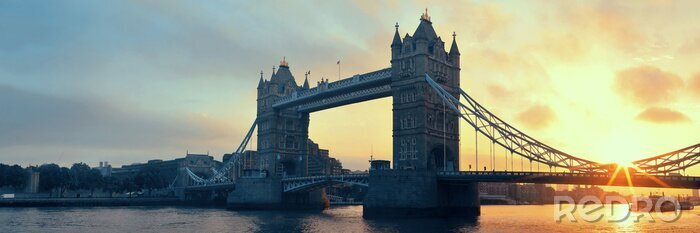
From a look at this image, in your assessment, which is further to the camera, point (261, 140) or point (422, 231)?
point (261, 140)

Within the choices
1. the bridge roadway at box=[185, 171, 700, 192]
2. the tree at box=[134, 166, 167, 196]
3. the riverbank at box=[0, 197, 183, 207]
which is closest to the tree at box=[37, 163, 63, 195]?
the riverbank at box=[0, 197, 183, 207]

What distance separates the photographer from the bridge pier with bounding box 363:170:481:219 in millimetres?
87812

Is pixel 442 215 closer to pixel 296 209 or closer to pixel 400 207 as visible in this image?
pixel 400 207

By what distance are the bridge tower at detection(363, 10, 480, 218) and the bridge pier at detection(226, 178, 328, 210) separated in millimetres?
32930

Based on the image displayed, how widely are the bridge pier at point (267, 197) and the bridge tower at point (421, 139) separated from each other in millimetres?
32930

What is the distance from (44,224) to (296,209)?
5367cm

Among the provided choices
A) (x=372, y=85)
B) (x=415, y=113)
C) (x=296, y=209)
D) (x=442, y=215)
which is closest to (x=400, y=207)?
(x=442, y=215)

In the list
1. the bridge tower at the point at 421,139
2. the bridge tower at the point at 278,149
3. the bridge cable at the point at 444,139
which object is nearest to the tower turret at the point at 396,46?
the bridge tower at the point at 421,139

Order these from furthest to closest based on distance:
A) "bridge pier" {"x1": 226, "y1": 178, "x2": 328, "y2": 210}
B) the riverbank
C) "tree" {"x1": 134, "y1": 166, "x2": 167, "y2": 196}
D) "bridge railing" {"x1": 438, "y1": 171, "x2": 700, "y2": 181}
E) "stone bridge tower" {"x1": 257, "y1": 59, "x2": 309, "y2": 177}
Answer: "tree" {"x1": 134, "y1": 166, "x2": 167, "y2": 196} → the riverbank → "stone bridge tower" {"x1": 257, "y1": 59, "x2": 309, "y2": 177} → "bridge pier" {"x1": 226, "y1": 178, "x2": 328, "y2": 210} → "bridge railing" {"x1": 438, "y1": 171, "x2": 700, "y2": 181}

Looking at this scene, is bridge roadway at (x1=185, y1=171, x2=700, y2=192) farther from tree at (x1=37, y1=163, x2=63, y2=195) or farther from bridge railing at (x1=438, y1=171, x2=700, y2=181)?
tree at (x1=37, y1=163, x2=63, y2=195)

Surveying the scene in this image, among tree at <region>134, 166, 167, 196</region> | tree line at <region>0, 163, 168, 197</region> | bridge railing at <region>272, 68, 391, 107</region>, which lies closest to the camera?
bridge railing at <region>272, 68, 391, 107</region>

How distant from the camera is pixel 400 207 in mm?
88500

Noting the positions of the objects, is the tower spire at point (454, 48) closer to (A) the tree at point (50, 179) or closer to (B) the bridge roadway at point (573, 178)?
(B) the bridge roadway at point (573, 178)

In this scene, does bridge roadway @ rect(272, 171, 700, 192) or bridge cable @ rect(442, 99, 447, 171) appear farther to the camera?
bridge cable @ rect(442, 99, 447, 171)
